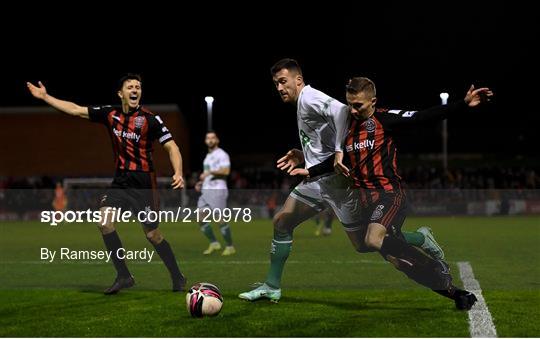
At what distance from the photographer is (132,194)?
27.5 ft

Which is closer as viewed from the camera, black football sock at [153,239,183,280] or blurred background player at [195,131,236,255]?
black football sock at [153,239,183,280]

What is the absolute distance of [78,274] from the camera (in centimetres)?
1044

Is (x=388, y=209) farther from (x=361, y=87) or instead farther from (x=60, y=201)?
(x=60, y=201)

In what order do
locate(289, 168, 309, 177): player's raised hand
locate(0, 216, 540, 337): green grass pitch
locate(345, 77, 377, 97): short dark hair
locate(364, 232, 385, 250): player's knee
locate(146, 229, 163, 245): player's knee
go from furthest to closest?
1. locate(146, 229, 163, 245): player's knee
2. locate(289, 168, 309, 177): player's raised hand
3. locate(345, 77, 377, 97): short dark hair
4. locate(364, 232, 385, 250): player's knee
5. locate(0, 216, 540, 337): green grass pitch

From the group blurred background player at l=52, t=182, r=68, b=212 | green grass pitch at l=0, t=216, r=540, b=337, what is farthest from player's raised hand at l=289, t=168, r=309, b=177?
blurred background player at l=52, t=182, r=68, b=212

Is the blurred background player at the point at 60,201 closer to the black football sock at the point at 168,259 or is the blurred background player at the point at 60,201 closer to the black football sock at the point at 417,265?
the black football sock at the point at 168,259

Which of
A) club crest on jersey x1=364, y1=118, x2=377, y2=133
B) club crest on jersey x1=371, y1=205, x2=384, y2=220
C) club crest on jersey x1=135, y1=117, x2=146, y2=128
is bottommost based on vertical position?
club crest on jersey x1=371, y1=205, x2=384, y2=220

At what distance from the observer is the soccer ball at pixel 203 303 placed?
6562 millimetres

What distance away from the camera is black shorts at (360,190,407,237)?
22.5ft

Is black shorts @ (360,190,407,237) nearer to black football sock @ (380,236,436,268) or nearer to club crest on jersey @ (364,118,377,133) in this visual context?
black football sock @ (380,236,436,268)

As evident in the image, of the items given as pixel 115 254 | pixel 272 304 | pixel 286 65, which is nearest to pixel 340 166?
pixel 286 65

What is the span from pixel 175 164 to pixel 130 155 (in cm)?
58

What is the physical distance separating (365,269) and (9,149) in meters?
36.9

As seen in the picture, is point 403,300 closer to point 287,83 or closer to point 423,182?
point 287,83
